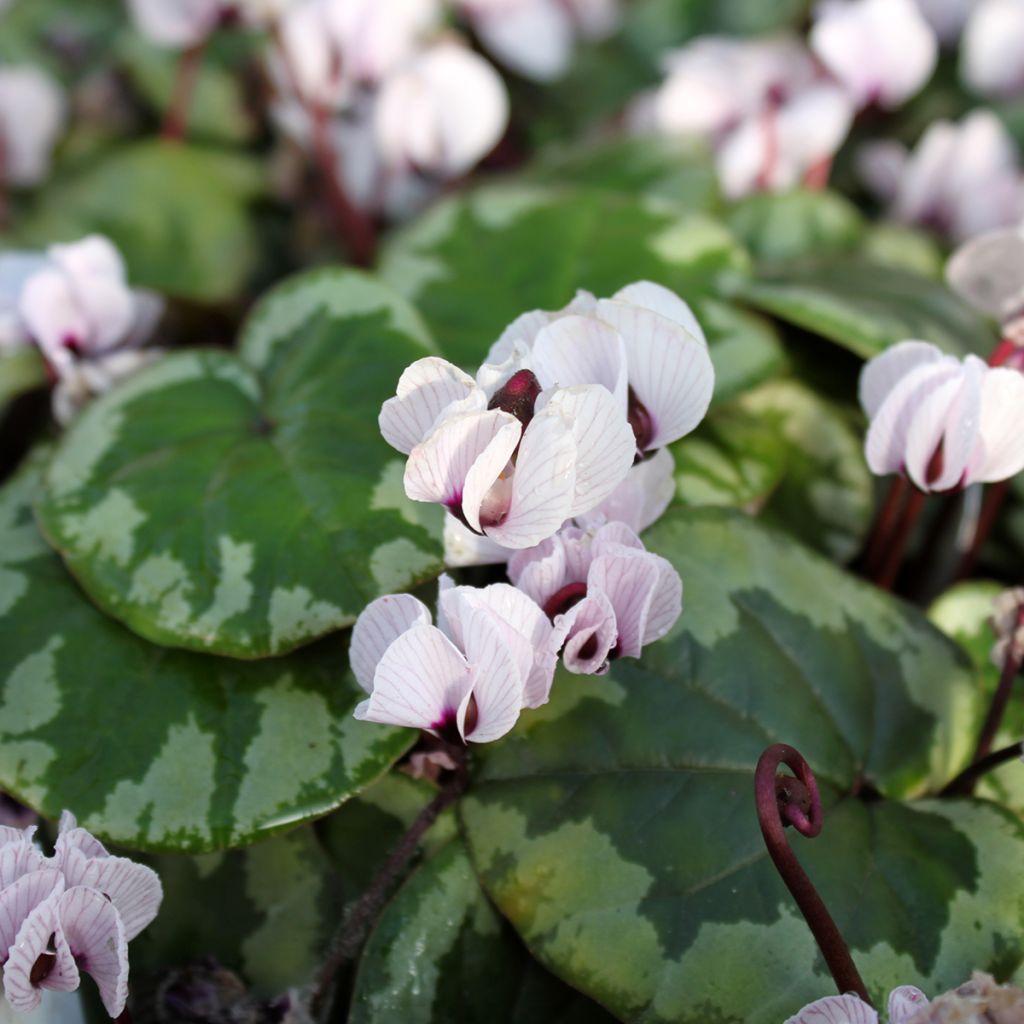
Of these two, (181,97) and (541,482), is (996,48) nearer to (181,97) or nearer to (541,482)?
(181,97)

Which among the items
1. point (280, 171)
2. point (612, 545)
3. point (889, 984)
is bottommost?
point (889, 984)

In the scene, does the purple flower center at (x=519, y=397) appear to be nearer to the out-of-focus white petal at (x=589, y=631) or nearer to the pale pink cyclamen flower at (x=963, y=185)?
the out-of-focus white petal at (x=589, y=631)

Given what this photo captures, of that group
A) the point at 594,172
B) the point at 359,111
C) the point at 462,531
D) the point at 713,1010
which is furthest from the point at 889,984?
the point at 359,111

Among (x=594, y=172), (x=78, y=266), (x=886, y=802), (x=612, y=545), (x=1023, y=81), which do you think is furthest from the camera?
(x=1023, y=81)

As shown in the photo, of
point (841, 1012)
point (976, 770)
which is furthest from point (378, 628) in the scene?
point (976, 770)

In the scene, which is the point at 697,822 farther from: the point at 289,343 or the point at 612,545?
the point at 289,343

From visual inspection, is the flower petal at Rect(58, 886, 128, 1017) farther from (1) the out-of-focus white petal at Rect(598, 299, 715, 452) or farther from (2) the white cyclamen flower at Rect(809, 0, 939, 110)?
(2) the white cyclamen flower at Rect(809, 0, 939, 110)

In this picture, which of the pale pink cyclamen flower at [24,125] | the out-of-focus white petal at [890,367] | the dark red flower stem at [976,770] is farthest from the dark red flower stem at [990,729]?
the pale pink cyclamen flower at [24,125]

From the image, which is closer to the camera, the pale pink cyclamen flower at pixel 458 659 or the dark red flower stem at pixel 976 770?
the pale pink cyclamen flower at pixel 458 659
